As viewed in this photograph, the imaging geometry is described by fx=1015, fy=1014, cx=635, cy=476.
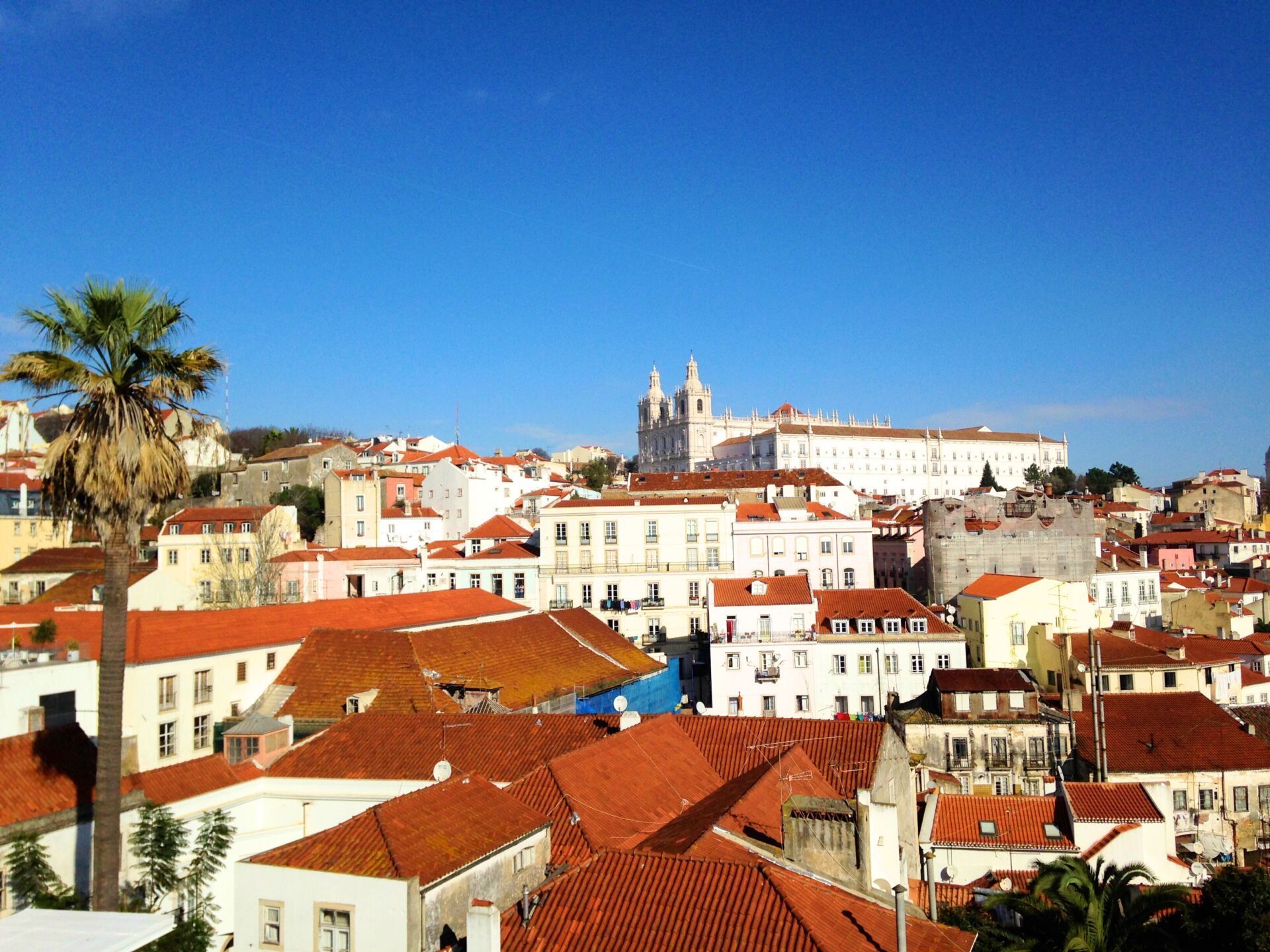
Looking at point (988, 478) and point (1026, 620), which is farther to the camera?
point (988, 478)

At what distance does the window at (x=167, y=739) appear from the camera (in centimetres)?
2253

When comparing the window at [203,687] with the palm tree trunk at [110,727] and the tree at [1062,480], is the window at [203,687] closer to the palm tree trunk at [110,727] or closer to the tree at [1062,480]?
the palm tree trunk at [110,727]

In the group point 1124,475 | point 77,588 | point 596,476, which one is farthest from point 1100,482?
point 77,588

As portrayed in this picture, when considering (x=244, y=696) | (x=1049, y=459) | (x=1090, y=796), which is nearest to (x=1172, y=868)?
(x=1090, y=796)

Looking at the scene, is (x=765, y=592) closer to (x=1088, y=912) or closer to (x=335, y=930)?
(x=1088, y=912)

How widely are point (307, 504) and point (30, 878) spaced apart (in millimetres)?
57584

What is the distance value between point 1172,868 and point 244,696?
21725 mm

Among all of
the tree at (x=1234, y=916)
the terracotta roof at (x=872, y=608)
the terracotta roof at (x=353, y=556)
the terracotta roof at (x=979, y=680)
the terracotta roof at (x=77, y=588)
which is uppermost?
the terracotta roof at (x=353, y=556)

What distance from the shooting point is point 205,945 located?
11.5m

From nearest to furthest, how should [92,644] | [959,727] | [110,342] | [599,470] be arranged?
1. [110,342]
2. [92,644]
3. [959,727]
4. [599,470]

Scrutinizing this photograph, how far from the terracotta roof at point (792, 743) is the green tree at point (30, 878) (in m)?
10.2

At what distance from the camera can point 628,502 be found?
47.4 metres

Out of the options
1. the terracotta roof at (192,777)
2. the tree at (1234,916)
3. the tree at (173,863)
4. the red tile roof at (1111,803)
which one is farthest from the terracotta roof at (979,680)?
the tree at (173,863)

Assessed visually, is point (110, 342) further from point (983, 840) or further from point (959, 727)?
point (959, 727)
